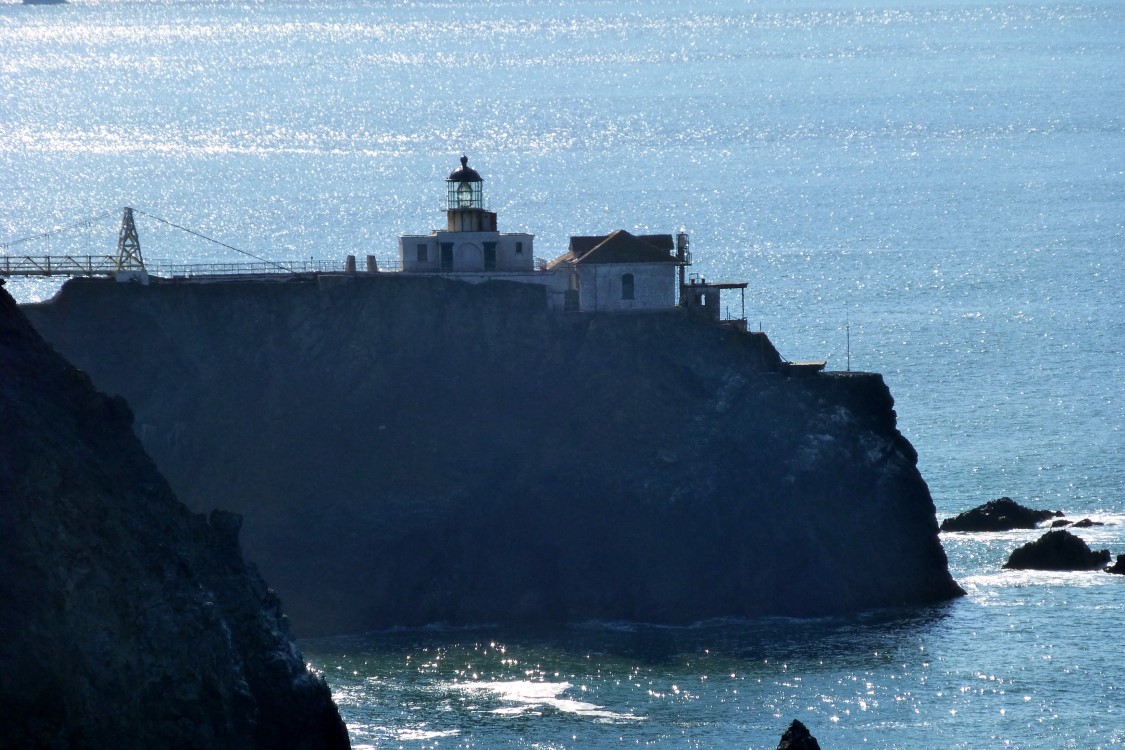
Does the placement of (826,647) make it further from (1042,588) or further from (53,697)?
(53,697)

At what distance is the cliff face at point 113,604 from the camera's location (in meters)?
54.3

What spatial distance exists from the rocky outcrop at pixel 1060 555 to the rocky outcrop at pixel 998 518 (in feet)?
18.1

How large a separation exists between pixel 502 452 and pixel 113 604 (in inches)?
1537

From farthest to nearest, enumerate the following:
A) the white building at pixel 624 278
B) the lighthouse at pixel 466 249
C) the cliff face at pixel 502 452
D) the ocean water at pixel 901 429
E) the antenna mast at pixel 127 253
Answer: the lighthouse at pixel 466 249, the white building at pixel 624 278, the antenna mast at pixel 127 253, the cliff face at pixel 502 452, the ocean water at pixel 901 429

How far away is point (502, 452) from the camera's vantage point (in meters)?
94.8

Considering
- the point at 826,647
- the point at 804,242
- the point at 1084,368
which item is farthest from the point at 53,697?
the point at 804,242

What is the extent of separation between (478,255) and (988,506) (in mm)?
21407

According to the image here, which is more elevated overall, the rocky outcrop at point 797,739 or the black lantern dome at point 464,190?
the black lantern dome at point 464,190

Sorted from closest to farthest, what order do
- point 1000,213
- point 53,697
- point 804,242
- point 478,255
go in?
point 53,697 → point 478,255 → point 804,242 → point 1000,213

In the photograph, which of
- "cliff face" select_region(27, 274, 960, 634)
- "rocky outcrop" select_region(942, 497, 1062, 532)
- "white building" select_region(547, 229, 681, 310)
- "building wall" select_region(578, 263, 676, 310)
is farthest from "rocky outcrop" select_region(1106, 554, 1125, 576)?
"building wall" select_region(578, 263, 676, 310)

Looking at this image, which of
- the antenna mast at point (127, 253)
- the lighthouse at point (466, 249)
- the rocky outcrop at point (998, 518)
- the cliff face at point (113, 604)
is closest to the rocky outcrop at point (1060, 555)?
the rocky outcrop at point (998, 518)

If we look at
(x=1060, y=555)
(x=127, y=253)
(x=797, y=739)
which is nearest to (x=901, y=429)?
(x=1060, y=555)

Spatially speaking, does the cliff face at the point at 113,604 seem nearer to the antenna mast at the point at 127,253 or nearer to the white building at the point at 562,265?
the antenna mast at the point at 127,253

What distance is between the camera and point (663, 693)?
79.9 meters
